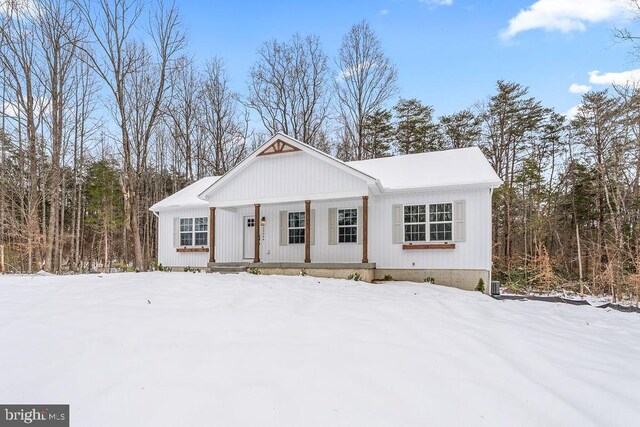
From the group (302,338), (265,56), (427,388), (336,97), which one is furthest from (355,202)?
(265,56)

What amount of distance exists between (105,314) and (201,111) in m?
21.5

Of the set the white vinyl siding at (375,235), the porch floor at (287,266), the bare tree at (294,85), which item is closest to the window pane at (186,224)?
the white vinyl siding at (375,235)

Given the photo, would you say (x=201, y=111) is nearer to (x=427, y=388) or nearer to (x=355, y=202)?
(x=355, y=202)

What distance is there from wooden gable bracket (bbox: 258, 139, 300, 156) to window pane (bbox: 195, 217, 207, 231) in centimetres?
452

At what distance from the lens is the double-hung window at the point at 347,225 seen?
12375 mm

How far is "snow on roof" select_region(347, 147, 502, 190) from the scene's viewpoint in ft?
35.8

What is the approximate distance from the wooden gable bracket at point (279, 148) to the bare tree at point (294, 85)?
11051mm

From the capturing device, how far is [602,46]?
11.9m

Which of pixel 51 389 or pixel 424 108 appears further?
pixel 424 108

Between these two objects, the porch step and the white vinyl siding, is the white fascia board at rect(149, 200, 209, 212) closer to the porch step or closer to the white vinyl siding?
the white vinyl siding

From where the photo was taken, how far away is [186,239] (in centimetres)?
1537

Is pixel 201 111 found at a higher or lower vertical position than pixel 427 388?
higher

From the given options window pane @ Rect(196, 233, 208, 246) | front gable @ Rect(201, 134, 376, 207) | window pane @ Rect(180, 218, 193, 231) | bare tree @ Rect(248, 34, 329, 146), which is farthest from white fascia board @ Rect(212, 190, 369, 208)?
bare tree @ Rect(248, 34, 329, 146)

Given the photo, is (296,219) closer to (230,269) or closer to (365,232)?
(230,269)
